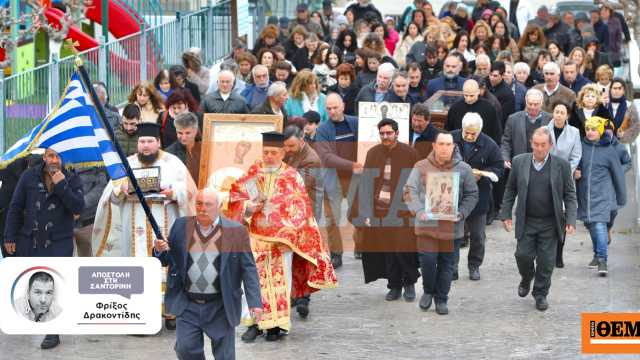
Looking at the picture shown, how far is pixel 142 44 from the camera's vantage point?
16203 mm

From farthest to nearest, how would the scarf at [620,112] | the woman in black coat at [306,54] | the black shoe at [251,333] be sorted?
the woman in black coat at [306,54], the scarf at [620,112], the black shoe at [251,333]

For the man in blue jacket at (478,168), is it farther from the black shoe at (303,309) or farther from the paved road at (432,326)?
the black shoe at (303,309)

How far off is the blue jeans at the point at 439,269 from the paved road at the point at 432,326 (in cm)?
26

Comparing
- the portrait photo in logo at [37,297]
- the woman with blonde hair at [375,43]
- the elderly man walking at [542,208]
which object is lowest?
the portrait photo in logo at [37,297]

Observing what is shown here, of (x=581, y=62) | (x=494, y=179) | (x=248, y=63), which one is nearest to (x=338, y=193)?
(x=494, y=179)

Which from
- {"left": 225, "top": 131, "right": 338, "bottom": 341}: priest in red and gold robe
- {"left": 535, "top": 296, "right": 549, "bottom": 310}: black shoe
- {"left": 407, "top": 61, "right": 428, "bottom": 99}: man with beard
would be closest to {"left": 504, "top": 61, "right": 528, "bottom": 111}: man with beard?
{"left": 407, "top": 61, "right": 428, "bottom": 99}: man with beard

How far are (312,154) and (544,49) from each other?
763 cm

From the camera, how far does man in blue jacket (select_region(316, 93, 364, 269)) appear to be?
422 inches

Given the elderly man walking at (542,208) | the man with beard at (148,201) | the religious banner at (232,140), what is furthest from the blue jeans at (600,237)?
the man with beard at (148,201)

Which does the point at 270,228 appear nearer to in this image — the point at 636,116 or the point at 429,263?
the point at 429,263

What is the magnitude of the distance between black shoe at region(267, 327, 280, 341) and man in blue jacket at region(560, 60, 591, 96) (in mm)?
7445

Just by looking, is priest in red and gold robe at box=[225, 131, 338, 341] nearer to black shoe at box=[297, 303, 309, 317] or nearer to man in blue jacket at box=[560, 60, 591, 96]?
black shoe at box=[297, 303, 309, 317]

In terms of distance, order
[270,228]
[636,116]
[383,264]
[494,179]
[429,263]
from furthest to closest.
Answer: [636,116] → [494,179] → [383,264] → [429,263] → [270,228]

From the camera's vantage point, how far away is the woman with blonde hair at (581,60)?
15078 millimetres
